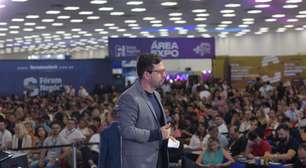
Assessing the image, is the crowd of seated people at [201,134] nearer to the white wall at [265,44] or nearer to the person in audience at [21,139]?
the person in audience at [21,139]

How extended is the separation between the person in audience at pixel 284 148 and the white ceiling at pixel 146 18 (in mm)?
15323

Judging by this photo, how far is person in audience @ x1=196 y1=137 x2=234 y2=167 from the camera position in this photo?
9.84 meters

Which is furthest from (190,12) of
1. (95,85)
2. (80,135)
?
(80,135)

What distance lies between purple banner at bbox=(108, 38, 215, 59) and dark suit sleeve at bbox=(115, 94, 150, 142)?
2058 centimetres

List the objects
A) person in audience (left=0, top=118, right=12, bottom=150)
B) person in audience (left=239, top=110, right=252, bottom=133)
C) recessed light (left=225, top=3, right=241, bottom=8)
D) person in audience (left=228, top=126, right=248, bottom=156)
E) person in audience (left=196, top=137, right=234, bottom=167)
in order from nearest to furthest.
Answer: person in audience (left=196, top=137, right=234, bottom=167) < person in audience (left=228, top=126, right=248, bottom=156) < person in audience (left=0, top=118, right=12, bottom=150) < person in audience (left=239, top=110, right=252, bottom=133) < recessed light (left=225, top=3, right=241, bottom=8)

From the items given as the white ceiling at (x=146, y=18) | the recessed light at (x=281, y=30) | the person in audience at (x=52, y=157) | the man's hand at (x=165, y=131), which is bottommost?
the person in audience at (x=52, y=157)

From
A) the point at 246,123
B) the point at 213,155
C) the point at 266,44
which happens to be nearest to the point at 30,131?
the point at 213,155

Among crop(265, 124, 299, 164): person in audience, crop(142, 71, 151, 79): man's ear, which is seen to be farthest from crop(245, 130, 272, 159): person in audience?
crop(142, 71, 151, 79): man's ear

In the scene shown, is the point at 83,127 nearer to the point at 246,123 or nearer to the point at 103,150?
the point at 246,123

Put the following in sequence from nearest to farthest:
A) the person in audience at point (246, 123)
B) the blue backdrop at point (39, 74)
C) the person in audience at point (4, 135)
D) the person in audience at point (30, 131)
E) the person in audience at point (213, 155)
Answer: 1. the person in audience at point (213, 155)
2. the person in audience at point (4, 135)
3. the person in audience at point (30, 131)
4. the person in audience at point (246, 123)
5. the blue backdrop at point (39, 74)

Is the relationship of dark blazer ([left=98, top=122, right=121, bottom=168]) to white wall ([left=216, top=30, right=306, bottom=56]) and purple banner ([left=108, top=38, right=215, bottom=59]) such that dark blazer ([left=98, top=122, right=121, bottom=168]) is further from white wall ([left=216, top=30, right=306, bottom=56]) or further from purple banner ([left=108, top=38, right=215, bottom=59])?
white wall ([left=216, top=30, right=306, bottom=56])

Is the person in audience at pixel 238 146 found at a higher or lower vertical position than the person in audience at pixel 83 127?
lower

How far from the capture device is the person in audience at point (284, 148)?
9.13 meters

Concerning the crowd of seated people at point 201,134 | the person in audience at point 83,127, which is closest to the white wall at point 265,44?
the crowd of seated people at point 201,134
